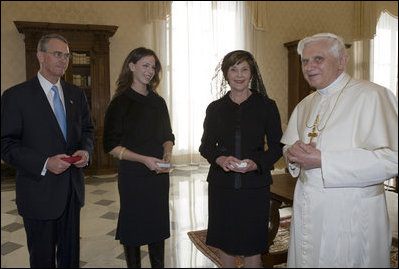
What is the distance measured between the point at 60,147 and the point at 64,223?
1.54 feet

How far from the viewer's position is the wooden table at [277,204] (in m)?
2.58

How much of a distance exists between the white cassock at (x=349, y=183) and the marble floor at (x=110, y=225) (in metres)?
0.67

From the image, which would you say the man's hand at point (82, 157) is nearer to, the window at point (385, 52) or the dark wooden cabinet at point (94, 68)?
the dark wooden cabinet at point (94, 68)

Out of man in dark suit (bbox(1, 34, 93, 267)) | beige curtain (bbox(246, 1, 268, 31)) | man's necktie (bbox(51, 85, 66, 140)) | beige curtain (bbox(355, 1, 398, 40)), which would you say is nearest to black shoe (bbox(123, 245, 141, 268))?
man in dark suit (bbox(1, 34, 93, 267))

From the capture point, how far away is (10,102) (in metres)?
1.86

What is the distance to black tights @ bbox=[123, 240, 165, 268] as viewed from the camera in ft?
6.75

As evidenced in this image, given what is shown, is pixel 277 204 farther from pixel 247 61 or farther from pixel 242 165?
pixel 247 61

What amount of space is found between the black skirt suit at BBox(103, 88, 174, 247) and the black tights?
0.04 m

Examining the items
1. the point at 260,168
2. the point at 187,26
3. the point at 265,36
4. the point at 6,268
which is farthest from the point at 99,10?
the point at 260,168

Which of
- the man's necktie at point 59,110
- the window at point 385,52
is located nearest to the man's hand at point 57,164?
the man's necktie at point 59,110

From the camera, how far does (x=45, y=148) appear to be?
1.92 metres

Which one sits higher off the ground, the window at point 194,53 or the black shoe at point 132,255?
the window at point 194,53

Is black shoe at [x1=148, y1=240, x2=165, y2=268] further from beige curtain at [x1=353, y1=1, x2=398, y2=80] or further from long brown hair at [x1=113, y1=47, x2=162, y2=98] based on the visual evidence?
beige curtain at [x1=353, y1=1, x2=398, y2=80]

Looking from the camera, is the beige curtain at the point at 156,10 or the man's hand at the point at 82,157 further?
the beige curtain at the point at 156,10
